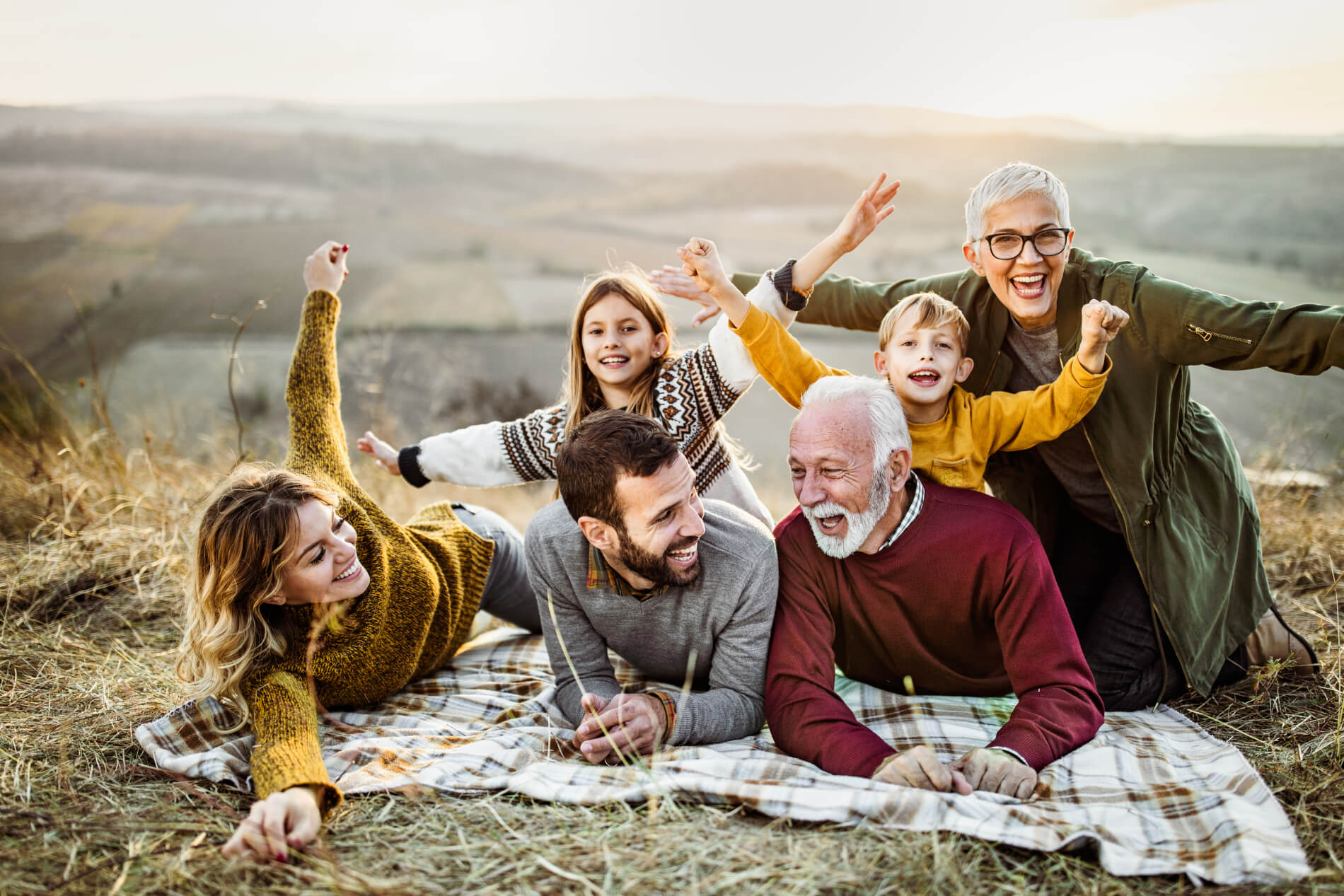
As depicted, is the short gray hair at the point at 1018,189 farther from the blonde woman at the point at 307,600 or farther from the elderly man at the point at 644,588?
the blonde woman at the point at 307,600

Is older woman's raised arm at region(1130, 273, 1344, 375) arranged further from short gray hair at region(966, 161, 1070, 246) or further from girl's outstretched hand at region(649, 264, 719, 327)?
girl's outstretched hand at region(649, 264, 719, 327)

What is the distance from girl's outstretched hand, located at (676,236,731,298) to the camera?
340 centimetres

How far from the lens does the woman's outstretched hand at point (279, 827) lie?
7.80 ft

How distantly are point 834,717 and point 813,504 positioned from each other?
71cm

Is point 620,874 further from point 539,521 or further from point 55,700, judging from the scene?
point 55,700

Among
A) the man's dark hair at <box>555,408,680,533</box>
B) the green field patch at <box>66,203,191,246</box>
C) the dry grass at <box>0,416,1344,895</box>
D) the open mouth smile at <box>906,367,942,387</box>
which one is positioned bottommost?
the dry grass at <box>0,416,1344,895</box>

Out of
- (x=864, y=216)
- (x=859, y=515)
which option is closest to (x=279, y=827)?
(x=859, y=515)

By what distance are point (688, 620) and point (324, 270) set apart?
2404mm

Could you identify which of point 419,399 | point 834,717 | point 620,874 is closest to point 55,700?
point 620,874

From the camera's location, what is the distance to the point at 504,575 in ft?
14.0

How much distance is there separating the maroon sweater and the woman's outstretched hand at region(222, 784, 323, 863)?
4.80ft

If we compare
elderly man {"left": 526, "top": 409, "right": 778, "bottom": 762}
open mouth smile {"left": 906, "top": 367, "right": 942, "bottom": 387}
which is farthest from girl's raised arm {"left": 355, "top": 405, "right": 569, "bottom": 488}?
open mouth smile {"left": 906, "top": 367, "right": 942, "bottom": 387}

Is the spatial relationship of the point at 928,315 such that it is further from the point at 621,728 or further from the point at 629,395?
the point at 621,728

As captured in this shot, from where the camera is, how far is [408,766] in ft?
9.77
